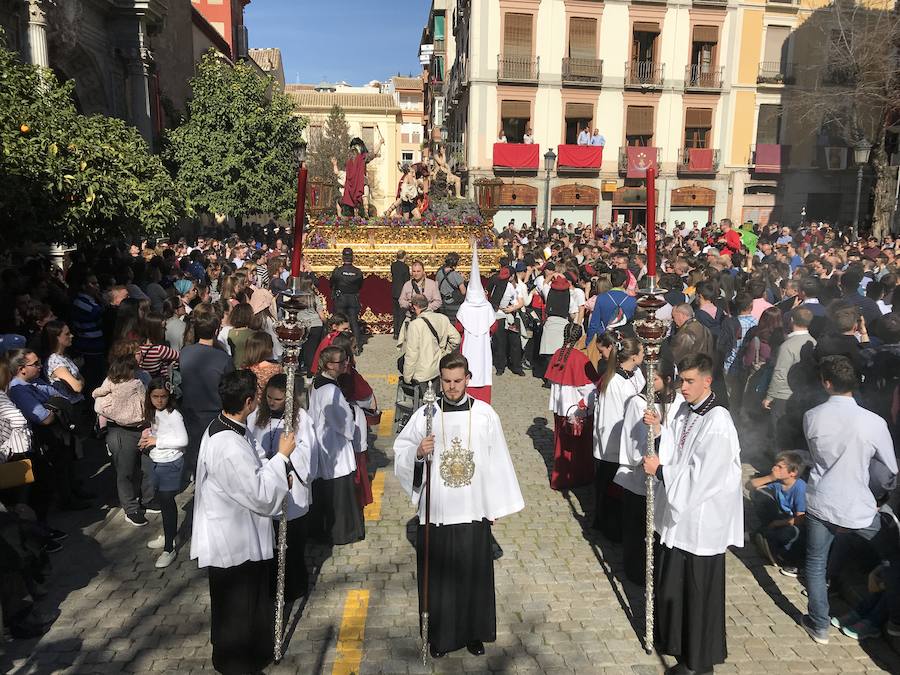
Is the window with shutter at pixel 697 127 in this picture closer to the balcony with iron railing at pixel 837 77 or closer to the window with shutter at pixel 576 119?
the window with shutter at pixel 576 119

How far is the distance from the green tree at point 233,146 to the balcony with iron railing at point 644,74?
48.3 ft

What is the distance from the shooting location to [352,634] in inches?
186

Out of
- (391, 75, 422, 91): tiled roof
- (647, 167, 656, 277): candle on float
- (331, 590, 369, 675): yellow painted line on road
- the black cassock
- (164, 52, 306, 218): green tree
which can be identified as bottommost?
(331, 590, 369, 675): yellow painted line on road

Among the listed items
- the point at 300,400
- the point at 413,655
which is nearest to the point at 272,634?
the point at 413,655

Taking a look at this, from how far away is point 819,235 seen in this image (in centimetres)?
2095

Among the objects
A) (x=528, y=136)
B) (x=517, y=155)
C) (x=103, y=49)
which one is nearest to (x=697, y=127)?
(x=528, y=136)

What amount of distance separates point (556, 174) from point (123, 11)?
17860 millimetres

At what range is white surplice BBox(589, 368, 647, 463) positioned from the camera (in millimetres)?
5789

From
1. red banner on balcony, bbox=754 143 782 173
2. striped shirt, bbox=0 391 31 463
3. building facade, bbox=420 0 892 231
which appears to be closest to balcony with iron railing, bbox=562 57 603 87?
building facade, bbox=420 0 892 231

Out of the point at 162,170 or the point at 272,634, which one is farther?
the point at 162,170

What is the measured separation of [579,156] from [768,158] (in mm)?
9547

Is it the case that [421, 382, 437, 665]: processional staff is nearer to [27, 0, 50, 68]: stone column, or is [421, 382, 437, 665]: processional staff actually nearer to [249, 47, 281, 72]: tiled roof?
[27, 0, 50, 68]: stone column

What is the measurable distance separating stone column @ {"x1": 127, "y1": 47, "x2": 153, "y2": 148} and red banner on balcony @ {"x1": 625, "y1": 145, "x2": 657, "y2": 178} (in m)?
19.9

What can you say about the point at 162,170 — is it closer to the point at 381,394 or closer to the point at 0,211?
the point at 0,211
